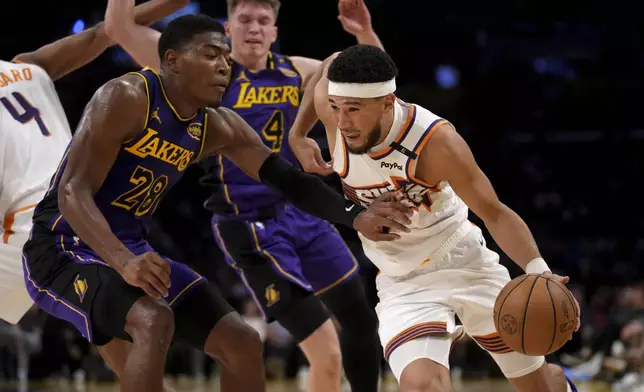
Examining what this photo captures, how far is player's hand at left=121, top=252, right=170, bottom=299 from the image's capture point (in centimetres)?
364

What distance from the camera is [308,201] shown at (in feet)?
14.6

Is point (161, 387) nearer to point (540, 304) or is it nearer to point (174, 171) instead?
point (174, 171)

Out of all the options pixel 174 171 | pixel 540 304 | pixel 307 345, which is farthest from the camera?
pixel 307 345

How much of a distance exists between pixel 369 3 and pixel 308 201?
9.49 meters

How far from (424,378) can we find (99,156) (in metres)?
1.68

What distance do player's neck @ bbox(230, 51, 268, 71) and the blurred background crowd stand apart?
6159mm

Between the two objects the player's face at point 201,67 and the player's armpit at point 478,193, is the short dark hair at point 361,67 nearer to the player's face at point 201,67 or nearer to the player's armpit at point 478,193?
the player's armpit at point 478,193

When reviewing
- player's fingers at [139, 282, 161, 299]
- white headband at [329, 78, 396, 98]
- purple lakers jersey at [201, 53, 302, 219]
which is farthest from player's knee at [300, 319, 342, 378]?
player's fingers at [139, 282, 161, 299]

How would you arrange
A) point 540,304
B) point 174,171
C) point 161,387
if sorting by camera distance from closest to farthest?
point 161,387, point 540,304, point 174,171

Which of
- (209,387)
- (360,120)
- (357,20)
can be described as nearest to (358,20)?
(357,20)

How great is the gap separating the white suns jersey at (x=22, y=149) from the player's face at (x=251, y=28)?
1.20 meters

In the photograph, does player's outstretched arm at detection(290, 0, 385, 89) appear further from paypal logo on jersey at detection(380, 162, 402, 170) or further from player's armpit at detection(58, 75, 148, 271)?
player's armpit at detection(58, 75, 148, 271)

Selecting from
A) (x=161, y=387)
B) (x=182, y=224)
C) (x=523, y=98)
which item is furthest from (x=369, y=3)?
(x=161, y=387)

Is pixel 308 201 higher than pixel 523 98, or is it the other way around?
pixel 308 201
